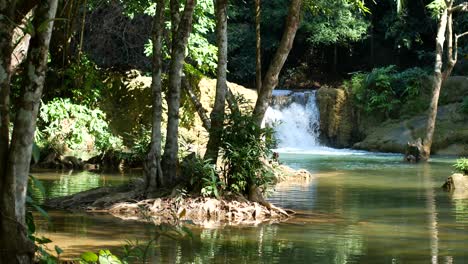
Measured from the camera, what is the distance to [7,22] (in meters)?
5.43

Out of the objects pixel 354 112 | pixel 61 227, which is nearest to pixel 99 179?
pixel 61 227

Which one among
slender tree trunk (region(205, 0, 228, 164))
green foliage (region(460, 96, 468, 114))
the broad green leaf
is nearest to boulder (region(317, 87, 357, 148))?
green foliage (region(460, 96, 468, 114))

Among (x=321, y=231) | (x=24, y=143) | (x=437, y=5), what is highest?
(x=437, y=5)

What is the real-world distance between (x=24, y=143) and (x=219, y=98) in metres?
7.91

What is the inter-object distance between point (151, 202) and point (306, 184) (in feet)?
21.4

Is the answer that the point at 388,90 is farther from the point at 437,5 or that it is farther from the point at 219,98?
the point at 219,98

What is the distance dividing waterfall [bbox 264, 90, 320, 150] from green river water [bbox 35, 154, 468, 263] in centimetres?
1520

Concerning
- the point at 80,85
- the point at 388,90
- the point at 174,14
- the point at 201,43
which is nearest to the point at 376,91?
the point at 388,90

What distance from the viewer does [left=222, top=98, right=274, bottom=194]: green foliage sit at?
41.4 feet

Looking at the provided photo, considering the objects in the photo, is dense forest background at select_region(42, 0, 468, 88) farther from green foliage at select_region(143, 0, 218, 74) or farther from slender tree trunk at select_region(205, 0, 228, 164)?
slender tree trunk at select_region(205, 0, 228, 164)

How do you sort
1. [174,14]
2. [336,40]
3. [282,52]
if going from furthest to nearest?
[336,40]
[174,14]
[282,52]

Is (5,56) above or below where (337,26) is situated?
below

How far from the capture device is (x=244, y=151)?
12555 mm

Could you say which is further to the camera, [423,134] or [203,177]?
[423,134]
